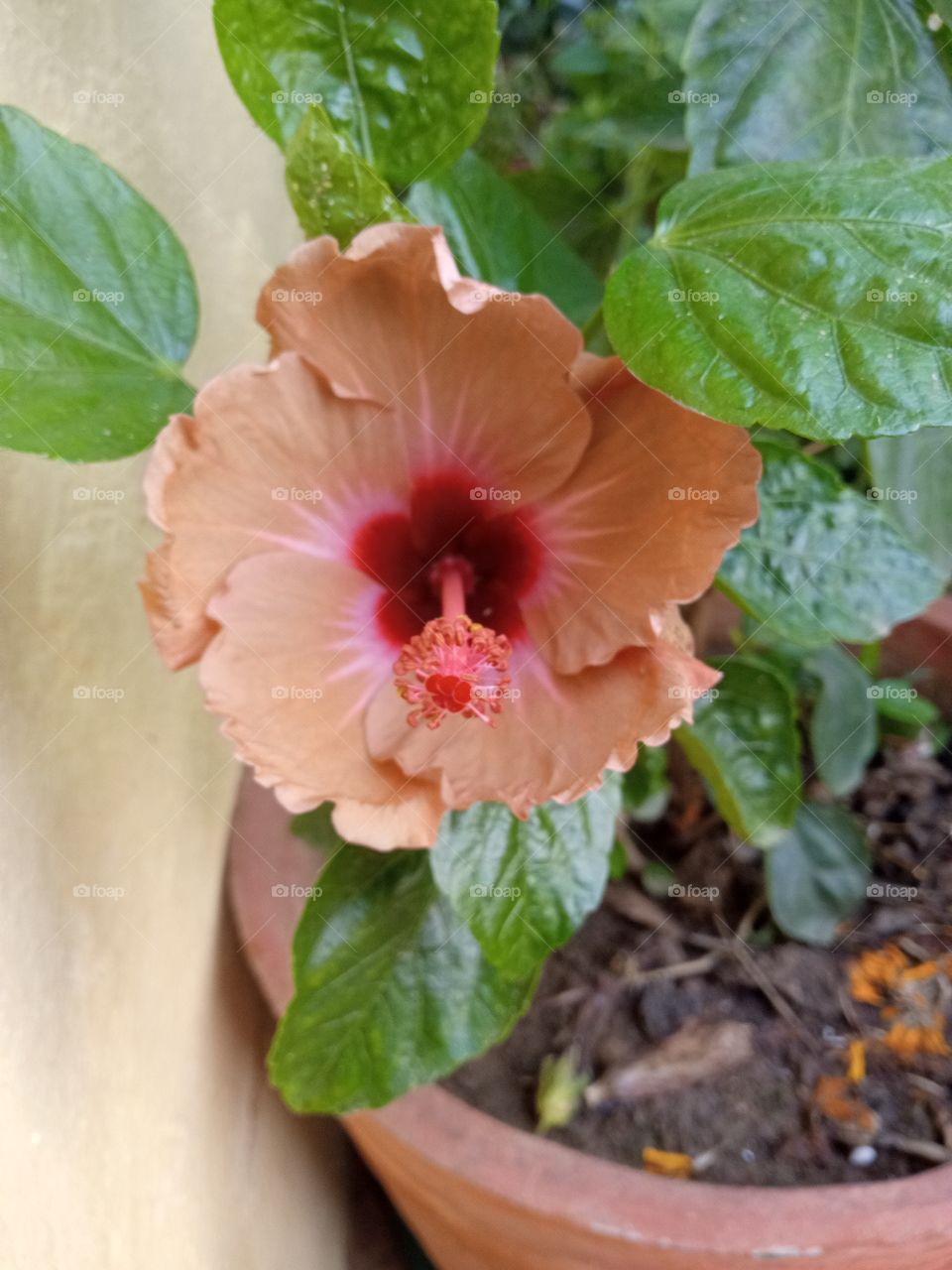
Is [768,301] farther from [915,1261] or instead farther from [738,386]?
[915,1261]

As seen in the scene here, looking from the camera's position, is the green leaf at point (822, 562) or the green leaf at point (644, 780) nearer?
the green leaf at point (822, 562)

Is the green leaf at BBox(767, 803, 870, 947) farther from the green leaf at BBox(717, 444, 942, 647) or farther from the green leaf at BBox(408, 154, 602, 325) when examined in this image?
the green leaf at BBox(408, 154, 602, 325)

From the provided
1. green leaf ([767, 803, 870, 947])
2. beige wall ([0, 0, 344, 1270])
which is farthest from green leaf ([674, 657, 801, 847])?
beige wall ([0, 0, 344, 1270])

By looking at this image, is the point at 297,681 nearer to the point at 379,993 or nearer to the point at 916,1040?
the point at 379,993

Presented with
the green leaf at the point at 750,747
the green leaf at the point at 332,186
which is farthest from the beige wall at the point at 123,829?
the green leaf at the point at 750,747

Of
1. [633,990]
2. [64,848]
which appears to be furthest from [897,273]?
[633,990]

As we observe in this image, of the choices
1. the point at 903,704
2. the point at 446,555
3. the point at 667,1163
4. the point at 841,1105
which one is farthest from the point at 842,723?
the point at 446,555

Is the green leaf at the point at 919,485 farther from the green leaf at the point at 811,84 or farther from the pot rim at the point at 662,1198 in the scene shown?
the pot rim at the point at 662,1198
